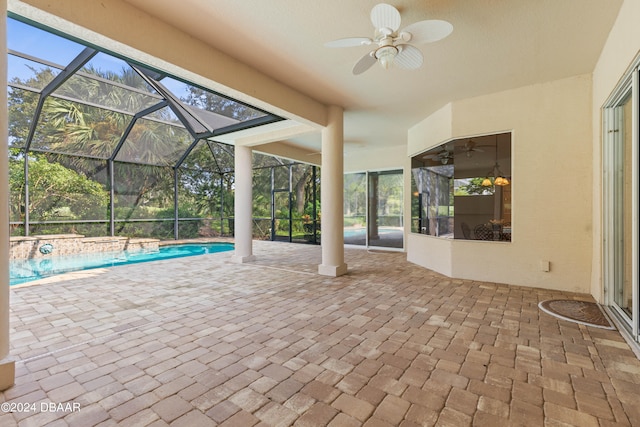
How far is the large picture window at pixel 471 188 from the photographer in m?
4.75

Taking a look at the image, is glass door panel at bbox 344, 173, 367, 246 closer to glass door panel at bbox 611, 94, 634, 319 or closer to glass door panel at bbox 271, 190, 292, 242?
glass door panel at bbox 271, 190, 292, 242

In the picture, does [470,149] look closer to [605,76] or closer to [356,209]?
[605,76]

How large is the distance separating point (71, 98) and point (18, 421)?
7.74m

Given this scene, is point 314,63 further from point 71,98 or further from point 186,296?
point 71,98

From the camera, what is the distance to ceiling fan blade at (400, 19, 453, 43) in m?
2.43

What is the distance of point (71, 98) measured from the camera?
6.86 metres

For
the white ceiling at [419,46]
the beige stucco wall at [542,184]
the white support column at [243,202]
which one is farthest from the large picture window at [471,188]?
the white support column at [243,202]

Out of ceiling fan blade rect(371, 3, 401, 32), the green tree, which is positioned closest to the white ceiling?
ceiling fan blade rect(371, 3, 401, 32)

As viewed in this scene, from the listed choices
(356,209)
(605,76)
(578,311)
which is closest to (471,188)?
(605,76)

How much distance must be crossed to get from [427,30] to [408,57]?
454 mm

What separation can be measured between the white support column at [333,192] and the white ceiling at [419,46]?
574mm

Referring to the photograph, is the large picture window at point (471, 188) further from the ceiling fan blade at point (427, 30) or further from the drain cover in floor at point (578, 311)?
the ceiling fan blade at point (427, 30)

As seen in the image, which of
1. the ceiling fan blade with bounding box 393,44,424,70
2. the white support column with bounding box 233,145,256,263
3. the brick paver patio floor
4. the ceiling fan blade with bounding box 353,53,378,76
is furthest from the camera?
the white support column with bounding box 233,145,256,263

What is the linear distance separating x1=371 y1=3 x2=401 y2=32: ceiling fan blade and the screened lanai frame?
2.86 metres
